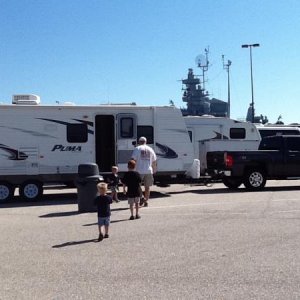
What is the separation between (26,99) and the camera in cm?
1706

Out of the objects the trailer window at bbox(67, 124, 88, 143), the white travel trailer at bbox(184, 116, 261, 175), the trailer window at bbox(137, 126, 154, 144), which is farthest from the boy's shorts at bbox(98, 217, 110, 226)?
the white travel trailer at bbox(184, 116, 261, 175)

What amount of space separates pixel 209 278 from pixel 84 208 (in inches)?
282

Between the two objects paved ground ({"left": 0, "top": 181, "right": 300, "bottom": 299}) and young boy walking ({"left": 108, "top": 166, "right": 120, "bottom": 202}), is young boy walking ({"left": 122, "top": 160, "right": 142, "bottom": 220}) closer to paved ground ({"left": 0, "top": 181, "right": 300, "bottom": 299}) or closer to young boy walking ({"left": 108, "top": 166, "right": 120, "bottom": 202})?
paved ground ({"left": 0, "top": 181, "right": 300, "bottom": 299})

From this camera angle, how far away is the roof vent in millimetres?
16828

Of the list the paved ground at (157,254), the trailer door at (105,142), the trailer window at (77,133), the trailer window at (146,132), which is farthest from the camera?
the trailer window at (146,132)

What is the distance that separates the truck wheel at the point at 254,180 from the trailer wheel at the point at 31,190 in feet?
23.3

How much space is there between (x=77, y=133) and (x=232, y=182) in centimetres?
608

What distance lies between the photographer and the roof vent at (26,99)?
16.8m

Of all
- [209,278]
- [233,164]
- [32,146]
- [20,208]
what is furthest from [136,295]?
[233,164]

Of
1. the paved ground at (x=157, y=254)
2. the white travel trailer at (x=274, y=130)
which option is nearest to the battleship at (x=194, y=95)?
the white travel trailer at (x=274, y=130)

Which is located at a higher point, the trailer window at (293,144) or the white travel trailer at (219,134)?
the white travel trailer at (219,134)

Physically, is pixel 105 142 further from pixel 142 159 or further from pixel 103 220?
pixel 103 220

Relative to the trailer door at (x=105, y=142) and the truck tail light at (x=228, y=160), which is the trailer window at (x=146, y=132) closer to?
the trailer door at (x=105, y=142)

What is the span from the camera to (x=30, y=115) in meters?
16.3
